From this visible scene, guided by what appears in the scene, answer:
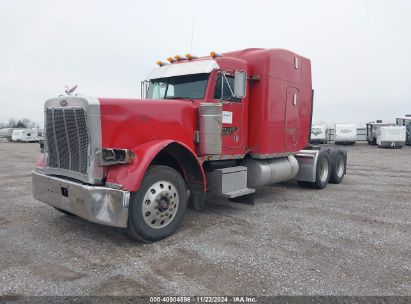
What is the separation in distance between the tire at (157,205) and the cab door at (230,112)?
1.75 metres

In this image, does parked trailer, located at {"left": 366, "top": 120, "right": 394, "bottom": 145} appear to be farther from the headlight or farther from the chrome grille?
the chrome grille

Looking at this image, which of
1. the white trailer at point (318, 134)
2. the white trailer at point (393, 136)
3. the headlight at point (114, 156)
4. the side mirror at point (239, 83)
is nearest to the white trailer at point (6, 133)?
the white trailer at point (318, 134)

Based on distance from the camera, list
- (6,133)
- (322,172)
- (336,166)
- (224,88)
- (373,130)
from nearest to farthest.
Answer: (224,88)
(322,172)
(336,166)
(373,130)
(6,133)

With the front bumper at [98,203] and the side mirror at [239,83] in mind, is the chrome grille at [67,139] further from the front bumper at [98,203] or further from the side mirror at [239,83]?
the side mirror at [239,83]

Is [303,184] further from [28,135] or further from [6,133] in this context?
[6,133]

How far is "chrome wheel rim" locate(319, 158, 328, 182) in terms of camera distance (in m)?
9.90

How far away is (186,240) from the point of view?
5180mm

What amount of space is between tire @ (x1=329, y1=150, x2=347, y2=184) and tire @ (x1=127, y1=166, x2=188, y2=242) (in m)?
6.73

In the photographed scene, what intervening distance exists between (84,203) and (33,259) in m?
0.94

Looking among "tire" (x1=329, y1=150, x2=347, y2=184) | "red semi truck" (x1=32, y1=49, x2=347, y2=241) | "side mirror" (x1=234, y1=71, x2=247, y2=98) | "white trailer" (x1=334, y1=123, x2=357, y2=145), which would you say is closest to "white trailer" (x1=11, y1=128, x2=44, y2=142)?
"white trailer" (x1=334, y1=123, x2=357, y2=145)

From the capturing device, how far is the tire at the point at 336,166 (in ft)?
34.8

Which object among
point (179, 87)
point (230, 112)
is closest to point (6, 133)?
point (179, 87)

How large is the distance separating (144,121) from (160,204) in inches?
51.5

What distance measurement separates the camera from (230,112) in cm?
670
